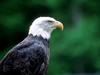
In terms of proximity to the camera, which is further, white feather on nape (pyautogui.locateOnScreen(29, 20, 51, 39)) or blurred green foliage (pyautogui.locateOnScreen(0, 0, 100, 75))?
blurred green foliage (pyautogui.locateOnScreen(0, 0, 100, 75))

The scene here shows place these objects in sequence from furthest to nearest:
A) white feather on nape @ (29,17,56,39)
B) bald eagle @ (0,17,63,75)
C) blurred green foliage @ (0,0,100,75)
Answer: blurred green foliage @ (0,0,100,75), white feather on nape @ (29,17,56,39), bald eagle @ (0,17,63,75)

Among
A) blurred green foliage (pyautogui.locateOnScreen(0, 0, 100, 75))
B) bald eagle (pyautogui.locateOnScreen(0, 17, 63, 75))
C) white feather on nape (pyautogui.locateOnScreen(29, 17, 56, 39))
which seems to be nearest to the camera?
bald eagle (pyautogui.locateOnScreen(0, 17, 63, 75))

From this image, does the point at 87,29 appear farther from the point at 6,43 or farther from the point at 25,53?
the point at 25,53

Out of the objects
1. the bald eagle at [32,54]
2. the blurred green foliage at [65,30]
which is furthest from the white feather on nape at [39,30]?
the blurred green foliage at [65,30]

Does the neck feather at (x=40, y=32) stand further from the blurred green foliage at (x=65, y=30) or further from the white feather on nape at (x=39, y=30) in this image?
the blurred green foliage at (x=65, y=30)

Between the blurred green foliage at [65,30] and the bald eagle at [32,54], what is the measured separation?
12072mm

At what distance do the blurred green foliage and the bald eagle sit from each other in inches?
A: 475

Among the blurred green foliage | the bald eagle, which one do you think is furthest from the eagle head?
the blurred green foliage

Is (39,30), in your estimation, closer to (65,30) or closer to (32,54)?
(32,54)

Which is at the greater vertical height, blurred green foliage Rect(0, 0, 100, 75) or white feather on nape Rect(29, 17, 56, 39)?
white feather on nape Rect(29, 17, 56, 39)

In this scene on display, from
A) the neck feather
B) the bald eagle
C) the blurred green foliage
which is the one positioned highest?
the neck feather

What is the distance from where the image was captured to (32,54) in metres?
11.1

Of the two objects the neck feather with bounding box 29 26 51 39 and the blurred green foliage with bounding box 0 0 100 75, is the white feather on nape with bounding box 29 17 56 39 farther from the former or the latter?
the blurred green foliage with bounding box 0 0 100 75

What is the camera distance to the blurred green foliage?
78.4ft
